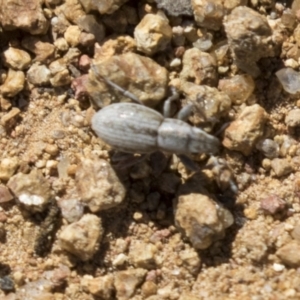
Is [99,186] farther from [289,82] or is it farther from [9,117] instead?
[289,82]

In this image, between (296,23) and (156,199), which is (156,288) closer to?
(156,199)

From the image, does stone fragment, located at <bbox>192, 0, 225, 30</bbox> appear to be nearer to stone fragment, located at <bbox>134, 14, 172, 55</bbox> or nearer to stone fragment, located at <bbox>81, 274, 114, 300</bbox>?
stone fragment, located at <bbox>134, 14, 172, 55</bbox>

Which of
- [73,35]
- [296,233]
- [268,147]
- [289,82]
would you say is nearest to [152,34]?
[73,35]

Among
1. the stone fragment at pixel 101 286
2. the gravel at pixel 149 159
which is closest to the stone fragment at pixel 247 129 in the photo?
the gravel at pixel 149 159

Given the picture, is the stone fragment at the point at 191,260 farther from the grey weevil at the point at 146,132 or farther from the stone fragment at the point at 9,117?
the stone fragment at the point at 9,117

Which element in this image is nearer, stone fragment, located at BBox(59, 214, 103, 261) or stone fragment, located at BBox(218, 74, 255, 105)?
stone fragment, located at BBox(59, 214, 103, 261)

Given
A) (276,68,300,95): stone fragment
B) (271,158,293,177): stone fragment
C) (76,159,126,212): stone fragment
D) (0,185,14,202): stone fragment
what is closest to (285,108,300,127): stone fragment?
(276,68,300,95): stone fragment

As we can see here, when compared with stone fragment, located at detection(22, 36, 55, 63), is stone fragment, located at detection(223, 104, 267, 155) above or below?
below
